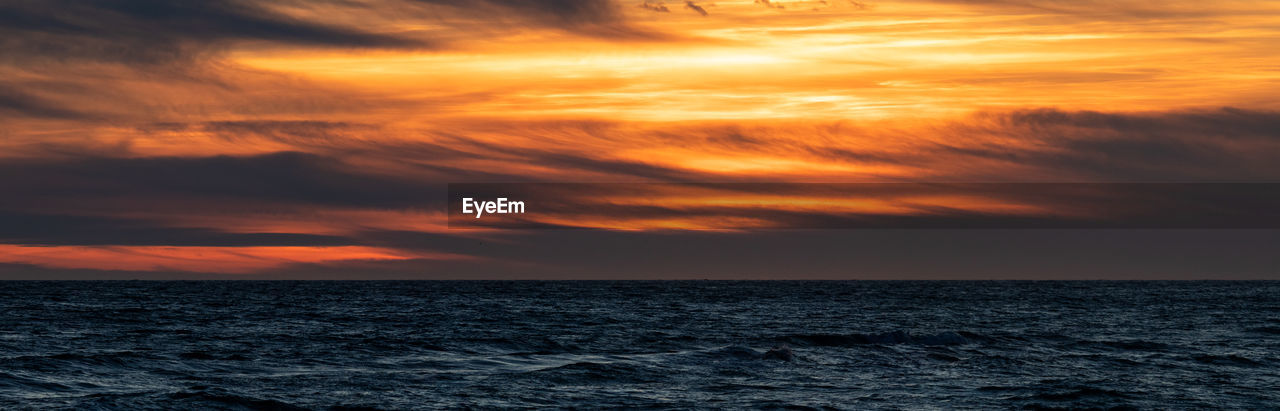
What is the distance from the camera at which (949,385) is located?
34.3m

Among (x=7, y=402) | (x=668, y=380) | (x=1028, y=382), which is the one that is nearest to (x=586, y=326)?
(x=668, y=380)

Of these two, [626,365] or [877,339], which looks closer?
[626,365]

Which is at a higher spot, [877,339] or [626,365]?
[877,339]

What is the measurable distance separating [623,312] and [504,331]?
25532 millimetres

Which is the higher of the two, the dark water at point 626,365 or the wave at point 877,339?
the wave at point 877,339

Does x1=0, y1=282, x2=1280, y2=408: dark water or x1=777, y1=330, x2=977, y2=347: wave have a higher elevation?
x1=777, y1=330, x2=977, y2=347: wave

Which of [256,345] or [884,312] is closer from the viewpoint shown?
[256,345]

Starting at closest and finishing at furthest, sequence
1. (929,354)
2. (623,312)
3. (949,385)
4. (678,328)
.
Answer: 1. (949,385)
2. (929,354)
3. (678,328)
4. (623,312)

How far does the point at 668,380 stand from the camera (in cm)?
3578

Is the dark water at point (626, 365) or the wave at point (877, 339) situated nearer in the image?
the dark water at point (626, 365)

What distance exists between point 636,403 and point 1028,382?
41.0 ft

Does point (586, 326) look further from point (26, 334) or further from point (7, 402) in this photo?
point (7, 402)

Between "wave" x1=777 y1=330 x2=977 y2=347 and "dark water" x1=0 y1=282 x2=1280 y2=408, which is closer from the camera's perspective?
"dark water" x1=0 y1=282 x2=1280 y2=408

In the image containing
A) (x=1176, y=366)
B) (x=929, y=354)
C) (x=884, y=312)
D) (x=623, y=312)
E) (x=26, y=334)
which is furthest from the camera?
(x=884, y=312)
